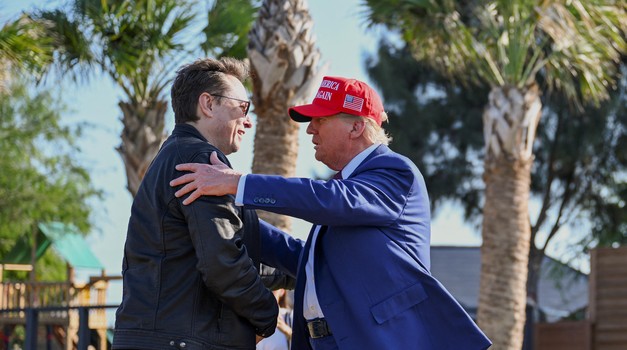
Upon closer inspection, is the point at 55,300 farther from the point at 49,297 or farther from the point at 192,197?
the point at 192,197

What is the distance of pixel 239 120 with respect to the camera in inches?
163

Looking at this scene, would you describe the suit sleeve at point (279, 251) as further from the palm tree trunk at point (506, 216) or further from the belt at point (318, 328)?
the palm tree trunk at point (506, 216)

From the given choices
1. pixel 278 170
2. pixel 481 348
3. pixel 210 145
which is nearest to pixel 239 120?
pixel 210 145

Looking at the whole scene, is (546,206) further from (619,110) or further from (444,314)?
(444,314)

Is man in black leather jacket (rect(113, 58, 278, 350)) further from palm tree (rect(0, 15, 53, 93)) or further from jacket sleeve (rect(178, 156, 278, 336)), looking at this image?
palm tree (rect(0, 15, 53, 93))

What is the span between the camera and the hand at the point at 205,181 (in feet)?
12.4

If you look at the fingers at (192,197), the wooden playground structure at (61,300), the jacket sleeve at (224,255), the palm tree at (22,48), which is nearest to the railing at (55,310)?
the palm tree at (22,48)

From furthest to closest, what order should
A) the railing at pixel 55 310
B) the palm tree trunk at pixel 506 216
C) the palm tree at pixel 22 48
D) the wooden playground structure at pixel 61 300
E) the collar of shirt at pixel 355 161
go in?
the wooden playground structure at pixel 61 300, the palm tree trunk at pixel 506 216, the palm tree at pixel 22 48, the railing at pixel 55 310, the collar of shirt at pixel 355 161

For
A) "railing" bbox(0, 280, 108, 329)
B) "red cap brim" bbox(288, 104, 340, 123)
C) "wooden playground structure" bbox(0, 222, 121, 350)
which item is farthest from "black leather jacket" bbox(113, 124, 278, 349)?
"railing" bbox(0, 280, 108, 329)

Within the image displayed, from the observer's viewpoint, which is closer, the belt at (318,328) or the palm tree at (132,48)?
the belt at (318,328)

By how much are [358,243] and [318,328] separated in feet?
1.28

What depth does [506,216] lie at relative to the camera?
1201 centimetres

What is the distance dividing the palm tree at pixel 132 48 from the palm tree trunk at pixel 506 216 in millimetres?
3998

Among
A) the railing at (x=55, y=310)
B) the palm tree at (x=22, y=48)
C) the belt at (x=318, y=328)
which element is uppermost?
the palm tree at (x=22, y=48)
